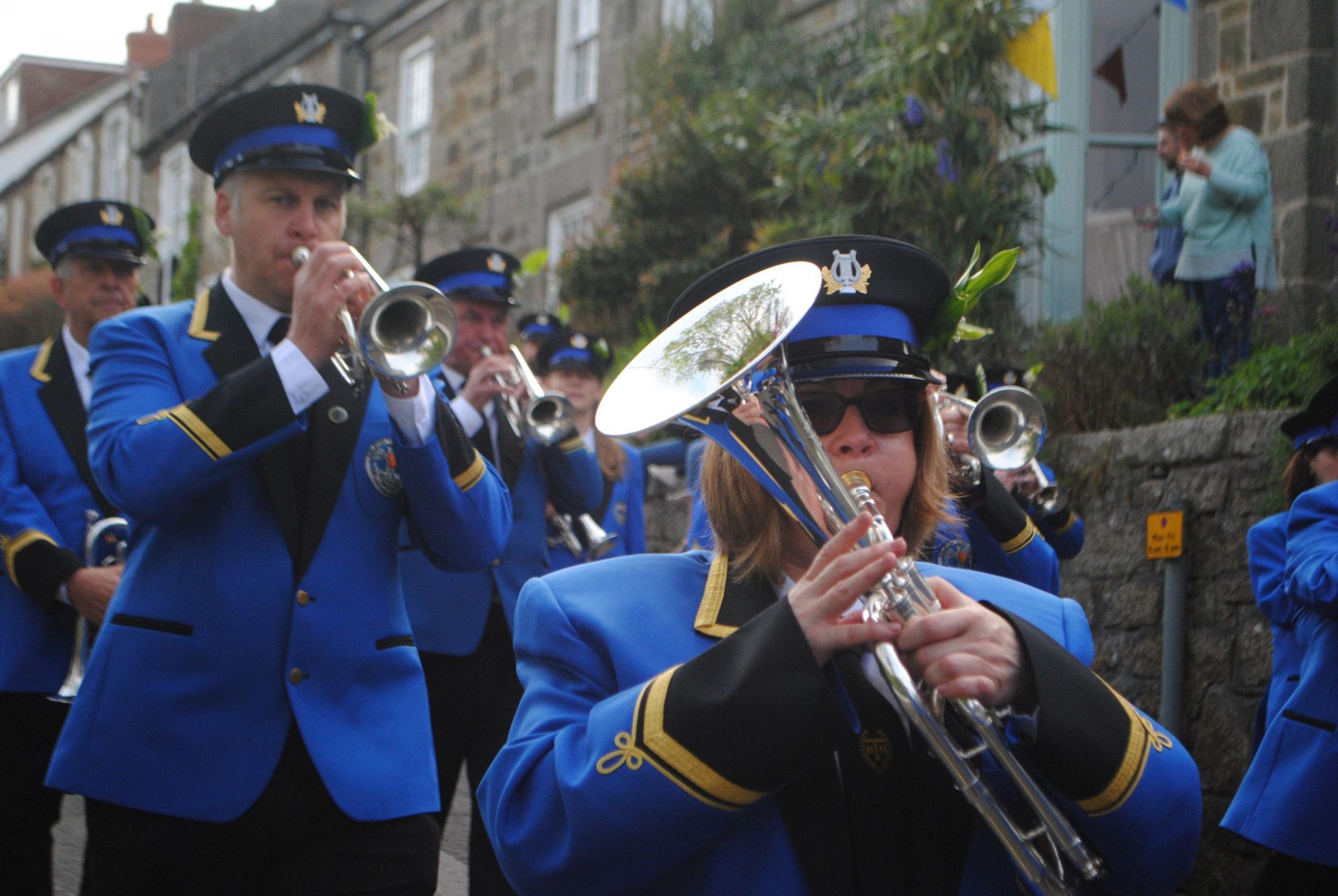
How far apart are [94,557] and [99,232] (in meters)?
1.70

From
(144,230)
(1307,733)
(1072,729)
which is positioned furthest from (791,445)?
(144,230)

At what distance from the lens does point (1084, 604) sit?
673 centimetres

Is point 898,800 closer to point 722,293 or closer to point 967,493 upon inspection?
point 722,293

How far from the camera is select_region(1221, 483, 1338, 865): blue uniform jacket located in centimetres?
409

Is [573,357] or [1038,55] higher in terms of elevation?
[1038,55]

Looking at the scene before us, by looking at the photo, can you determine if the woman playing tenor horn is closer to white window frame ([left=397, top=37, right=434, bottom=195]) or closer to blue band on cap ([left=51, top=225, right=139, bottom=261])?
blue band on cap ([left=51, top=225, right=139, bottom=261])

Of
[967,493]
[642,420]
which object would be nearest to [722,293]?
[642,420]

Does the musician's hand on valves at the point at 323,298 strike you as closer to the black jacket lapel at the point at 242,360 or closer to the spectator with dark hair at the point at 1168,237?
the black jacket lapel at the point at 242,360

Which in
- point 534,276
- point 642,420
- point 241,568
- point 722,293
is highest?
point 534,276

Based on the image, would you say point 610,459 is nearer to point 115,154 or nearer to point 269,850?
point 269,850

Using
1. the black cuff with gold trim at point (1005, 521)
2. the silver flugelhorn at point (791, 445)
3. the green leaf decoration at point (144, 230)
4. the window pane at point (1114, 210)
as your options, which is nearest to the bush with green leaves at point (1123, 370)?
the window pane at point (1114, 210)

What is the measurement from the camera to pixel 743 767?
1999 millimetres

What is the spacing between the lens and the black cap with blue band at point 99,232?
5688 mm

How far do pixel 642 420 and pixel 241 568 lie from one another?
4.45 feet
